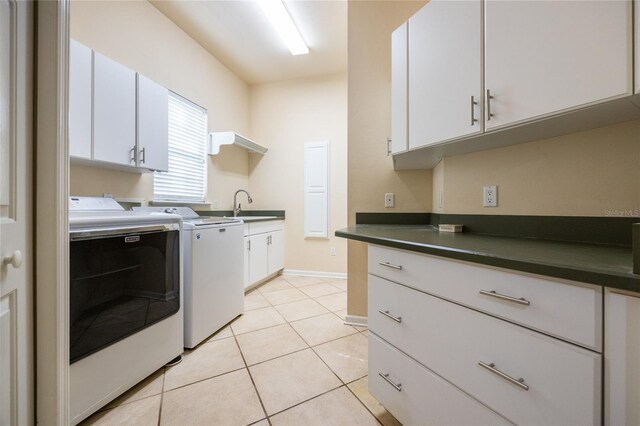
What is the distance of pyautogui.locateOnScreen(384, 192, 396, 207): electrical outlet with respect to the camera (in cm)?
207

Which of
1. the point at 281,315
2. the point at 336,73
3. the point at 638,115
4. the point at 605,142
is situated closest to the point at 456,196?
the point at 605,142

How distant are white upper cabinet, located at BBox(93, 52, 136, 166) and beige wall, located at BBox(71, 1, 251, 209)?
0.30m

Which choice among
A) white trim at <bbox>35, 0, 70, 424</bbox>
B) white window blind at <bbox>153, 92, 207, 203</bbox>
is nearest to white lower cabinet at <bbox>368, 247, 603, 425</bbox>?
white trim at <bbox>35, 0, 70, 424</bbox>

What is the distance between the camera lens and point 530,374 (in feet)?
2.23

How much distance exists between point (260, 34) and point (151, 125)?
1678mm

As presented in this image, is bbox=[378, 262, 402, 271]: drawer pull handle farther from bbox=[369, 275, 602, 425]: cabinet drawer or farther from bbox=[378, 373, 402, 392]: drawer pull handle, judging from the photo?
bbox=[378, 373, 402, 392]: drawer pull handle

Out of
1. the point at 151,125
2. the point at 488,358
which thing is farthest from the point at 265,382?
the point at 151,125

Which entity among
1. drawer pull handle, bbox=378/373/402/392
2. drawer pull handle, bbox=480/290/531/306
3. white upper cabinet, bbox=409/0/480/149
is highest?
white upper cabinet, bbox=409/0/480/149

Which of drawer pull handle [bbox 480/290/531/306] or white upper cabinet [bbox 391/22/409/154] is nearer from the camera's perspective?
drawer pull handle [bbox 480/290/531/306]

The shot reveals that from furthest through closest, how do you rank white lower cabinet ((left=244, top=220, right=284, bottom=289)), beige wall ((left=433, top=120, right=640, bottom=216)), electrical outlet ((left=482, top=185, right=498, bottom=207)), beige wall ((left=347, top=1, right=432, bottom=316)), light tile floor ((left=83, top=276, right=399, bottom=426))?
white lower cabinet ((left=244, top=220, right=284, bottom=289))
beige wall ((left=347, top=1, right=432, bottom=316))
electrical outlet ((left=482, top=185, right=498, bottom=207))
light tile floor ((left=83, top=276, right=399, bottom=426))
beige wall ((left=433, top=120, right=640, bottom=216))

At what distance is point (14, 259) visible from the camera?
2.33ft

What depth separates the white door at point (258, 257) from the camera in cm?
302

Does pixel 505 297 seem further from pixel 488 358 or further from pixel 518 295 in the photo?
pixel 488 358

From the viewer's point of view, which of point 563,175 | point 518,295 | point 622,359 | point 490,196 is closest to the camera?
point 622,359
